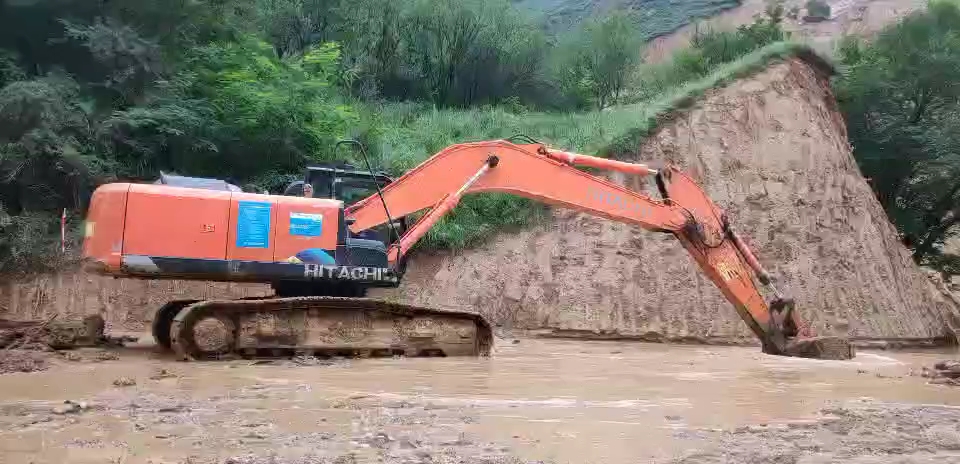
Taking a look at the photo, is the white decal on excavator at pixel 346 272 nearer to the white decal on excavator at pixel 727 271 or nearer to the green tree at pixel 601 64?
the white decal on excavator at pixel 727 271

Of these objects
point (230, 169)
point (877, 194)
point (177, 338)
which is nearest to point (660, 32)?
point (877, 194)

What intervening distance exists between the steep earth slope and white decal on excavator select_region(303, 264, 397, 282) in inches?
222

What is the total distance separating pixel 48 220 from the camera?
1330 centimetres

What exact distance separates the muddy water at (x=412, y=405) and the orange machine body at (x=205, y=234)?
3.32 ft

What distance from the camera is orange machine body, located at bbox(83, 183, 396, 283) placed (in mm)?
8125

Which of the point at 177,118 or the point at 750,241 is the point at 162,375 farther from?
the point at 750,241

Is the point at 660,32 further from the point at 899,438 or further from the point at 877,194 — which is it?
the point at 899,438

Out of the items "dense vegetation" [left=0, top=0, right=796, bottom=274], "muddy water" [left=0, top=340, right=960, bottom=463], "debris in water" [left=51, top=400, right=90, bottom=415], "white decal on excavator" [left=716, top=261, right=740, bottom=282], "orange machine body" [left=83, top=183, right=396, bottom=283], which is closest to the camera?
"muddy water" [left=0, top=340, right=960, bottom=463]

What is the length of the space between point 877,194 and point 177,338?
21.6 m

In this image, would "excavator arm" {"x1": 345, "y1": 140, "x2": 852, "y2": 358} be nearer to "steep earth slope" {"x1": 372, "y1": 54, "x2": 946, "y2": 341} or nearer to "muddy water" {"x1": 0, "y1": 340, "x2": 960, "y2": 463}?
"muddy water" {"x1": 0, "y1": 340, "x2": 960, "y2": 463}

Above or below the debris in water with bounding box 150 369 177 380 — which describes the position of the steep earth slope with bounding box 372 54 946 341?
above

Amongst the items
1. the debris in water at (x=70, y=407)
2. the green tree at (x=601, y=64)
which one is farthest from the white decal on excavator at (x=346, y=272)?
the green tree at (x=601, y=64)

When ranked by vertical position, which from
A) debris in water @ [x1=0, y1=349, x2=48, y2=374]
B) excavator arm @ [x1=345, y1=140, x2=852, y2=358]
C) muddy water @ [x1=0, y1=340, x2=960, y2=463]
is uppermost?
excavator arm @ [x1=345, y1=140, x2=852, y2=358]

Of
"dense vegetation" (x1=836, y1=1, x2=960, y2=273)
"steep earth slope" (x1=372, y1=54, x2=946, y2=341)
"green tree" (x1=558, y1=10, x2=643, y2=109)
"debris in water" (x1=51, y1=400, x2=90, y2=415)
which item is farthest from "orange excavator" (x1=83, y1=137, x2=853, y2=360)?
"green tree" (x1=558, y1=10, x2=643, y2=109)
